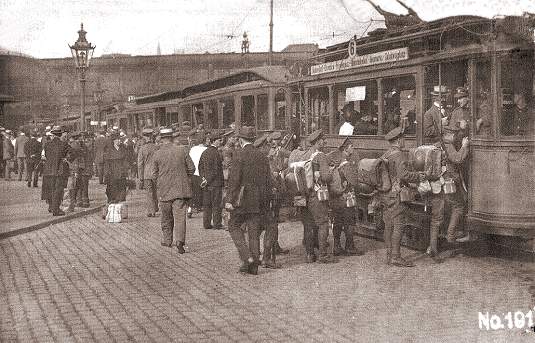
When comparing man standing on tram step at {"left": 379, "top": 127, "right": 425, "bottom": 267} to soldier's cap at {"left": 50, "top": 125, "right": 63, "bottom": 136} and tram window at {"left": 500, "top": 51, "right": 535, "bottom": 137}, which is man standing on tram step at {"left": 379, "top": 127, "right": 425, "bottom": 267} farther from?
soldier's cap at {"left": 50, "top": 125, "right": 63, "bottom": 136}

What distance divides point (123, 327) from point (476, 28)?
580 cm

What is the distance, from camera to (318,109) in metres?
12.7

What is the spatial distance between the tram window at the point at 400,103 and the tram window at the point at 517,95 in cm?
165

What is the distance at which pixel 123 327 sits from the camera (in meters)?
5.86

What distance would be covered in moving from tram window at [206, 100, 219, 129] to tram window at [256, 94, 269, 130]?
280 centimetres

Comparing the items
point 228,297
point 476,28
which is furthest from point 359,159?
point 228,297

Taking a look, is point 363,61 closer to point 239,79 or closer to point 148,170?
point 148,170

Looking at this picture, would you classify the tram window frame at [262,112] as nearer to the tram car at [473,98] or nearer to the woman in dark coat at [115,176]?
the woman in dark coat at [115,176]

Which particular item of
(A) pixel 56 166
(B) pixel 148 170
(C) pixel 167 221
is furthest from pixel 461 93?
(A) pixel 56 166

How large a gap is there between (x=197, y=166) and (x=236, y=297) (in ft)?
21.5

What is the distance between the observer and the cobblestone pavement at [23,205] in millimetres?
12633

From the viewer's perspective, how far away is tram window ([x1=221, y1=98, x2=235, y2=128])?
17531 mm

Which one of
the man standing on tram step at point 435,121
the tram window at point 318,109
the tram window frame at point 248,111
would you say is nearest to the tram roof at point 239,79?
the tram window frame at point 248,111

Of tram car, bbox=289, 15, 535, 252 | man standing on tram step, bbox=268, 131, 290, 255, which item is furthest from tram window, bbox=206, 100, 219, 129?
tram car, bbox=289, 15, 535, 252
